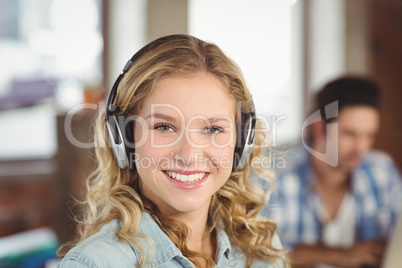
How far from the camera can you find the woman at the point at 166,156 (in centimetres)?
68

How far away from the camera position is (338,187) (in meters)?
1.89

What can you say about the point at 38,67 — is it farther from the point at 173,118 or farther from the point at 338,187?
the point at 173,118

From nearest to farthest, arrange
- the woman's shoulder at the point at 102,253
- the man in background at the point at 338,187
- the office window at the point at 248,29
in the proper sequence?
the woman's shoulder at the point at 102,253, the office window at the point at 248,29, the man in background at the point at 338,187

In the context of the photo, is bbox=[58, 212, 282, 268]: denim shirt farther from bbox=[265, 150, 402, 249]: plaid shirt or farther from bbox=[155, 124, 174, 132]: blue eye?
bbox=[265, 150, 402, 249]: plaid shirt

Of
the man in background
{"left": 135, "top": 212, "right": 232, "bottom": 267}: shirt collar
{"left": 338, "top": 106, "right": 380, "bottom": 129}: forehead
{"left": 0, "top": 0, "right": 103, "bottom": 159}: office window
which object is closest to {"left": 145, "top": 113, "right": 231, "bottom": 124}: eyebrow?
{"left": 135, "top": 212, "right": 232, "bottom": 267}: shirt collar

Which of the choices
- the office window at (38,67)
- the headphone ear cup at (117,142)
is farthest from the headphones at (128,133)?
the office window at (38,67)

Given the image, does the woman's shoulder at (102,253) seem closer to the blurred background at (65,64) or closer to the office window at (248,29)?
the office window at (248,29)

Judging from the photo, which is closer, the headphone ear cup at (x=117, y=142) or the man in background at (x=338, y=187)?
the headphone ear cup at (x=117, y=142)

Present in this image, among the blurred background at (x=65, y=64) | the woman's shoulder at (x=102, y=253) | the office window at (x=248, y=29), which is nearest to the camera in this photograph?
the woman's shoulder at (x=102, y=253)

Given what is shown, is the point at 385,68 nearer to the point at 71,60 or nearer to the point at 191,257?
the point at 71,60

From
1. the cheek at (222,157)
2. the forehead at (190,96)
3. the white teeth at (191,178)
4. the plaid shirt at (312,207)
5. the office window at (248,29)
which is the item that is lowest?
the plaid shirt at (312,207)

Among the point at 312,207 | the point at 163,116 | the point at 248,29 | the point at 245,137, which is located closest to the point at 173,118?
the point at 163,116

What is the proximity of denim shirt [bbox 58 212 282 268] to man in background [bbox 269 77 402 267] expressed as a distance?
0.93 metres

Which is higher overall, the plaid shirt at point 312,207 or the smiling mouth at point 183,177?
the smiling mouth at point 183,177
